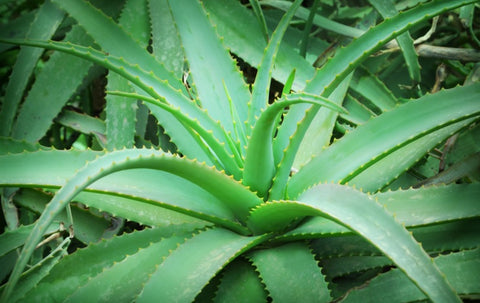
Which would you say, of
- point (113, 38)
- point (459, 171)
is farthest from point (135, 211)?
point (459, 171)

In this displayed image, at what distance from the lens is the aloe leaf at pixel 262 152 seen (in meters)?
0.60

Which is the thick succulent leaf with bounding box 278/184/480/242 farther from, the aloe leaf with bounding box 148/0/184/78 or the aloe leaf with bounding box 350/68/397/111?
the aloe leaf with bounding box 148/0/184/78

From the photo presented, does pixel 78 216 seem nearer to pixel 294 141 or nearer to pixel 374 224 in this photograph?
pixel 294 141

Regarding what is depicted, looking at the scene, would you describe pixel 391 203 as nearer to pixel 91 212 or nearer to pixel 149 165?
pixel 149 165

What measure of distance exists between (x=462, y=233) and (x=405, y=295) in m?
0.15

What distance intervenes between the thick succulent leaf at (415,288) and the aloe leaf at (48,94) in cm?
66

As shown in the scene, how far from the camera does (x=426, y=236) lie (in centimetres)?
75

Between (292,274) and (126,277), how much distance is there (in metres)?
0.22

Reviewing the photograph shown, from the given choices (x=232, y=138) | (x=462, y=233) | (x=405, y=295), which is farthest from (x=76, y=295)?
(x=462, y=233)

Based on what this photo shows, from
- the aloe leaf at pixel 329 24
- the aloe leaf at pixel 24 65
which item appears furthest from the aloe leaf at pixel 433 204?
the aloe leaf at pixel 24 65

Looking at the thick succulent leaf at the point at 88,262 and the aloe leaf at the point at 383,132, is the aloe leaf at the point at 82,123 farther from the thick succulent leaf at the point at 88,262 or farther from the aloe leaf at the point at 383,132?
the aloe leaf at the point at 383,132

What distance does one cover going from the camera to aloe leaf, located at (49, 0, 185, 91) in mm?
860

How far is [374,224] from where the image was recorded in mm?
543

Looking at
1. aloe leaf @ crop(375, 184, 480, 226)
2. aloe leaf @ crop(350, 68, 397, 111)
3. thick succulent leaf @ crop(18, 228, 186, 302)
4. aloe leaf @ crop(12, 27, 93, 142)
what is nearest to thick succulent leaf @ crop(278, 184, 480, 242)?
aloe leaf @ crop(375, 184, 480, 226)
